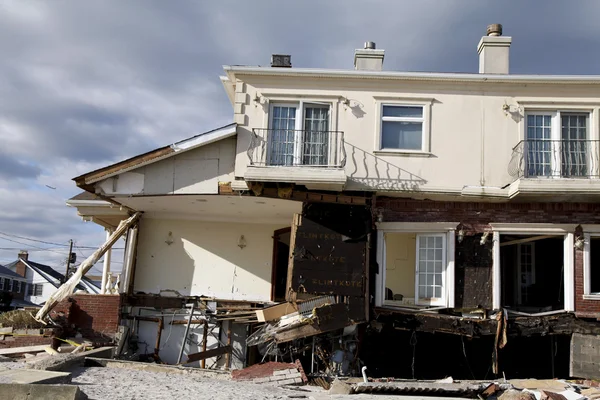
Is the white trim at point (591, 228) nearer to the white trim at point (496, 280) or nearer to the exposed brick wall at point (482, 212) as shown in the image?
the exposed brick wall at point (482, 212)

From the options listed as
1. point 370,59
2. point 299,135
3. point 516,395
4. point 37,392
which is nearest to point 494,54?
point 370,59

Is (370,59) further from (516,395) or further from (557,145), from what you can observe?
(516,395)

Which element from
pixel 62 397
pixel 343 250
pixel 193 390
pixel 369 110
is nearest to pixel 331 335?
pixel 343 250

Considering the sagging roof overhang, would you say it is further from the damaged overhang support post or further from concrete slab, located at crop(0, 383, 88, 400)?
concrete slab, located at crop(0, 383, 88, 400)

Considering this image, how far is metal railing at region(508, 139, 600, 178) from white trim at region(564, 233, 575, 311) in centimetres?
163

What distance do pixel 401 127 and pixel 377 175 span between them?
4.92ft

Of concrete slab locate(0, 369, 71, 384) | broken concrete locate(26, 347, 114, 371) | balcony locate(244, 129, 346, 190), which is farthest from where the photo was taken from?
balcony locate(244, 129, 346, 190)

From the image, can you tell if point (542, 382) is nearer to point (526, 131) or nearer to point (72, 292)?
point (526, 131)

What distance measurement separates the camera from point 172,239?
17.8 meters

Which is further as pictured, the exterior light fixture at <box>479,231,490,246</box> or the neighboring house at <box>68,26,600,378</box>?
the exterior light fixture at <box>479,231,490,246</box>

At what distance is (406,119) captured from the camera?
49.1 feet

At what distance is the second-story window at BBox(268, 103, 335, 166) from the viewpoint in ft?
48.2

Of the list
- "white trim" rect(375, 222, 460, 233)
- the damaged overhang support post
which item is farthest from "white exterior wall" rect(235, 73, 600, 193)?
the damaged overhang support post

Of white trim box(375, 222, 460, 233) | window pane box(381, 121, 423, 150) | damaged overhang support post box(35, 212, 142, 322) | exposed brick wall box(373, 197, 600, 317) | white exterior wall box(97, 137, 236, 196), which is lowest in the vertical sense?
damaged overhang support post box(35, 212, 142, 322)
